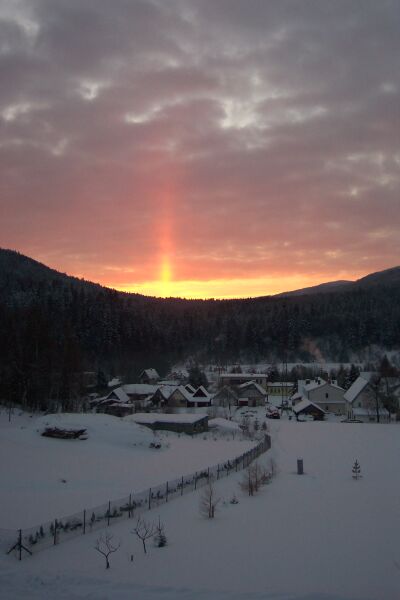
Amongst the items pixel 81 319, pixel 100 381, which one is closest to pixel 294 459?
pixel 100 381

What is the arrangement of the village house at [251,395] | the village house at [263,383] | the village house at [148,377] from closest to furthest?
1. the village house at [251,395]
2. the village house at [263,383]
3. the village house at [148,377]

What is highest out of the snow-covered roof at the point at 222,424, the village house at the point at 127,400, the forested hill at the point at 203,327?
the forested hill at the point at 203,327

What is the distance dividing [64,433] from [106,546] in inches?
875

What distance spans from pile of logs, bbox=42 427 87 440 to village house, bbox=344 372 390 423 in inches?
1464

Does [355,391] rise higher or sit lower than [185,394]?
higher

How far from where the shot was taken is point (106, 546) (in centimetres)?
1700

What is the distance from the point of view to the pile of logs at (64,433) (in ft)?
124

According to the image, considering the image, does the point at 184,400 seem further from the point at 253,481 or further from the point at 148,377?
the point at 253,481

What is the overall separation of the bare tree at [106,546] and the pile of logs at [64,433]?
819 inches

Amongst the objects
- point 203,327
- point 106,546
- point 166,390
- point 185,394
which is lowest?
point 106,546

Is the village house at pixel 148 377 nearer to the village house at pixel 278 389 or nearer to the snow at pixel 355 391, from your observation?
the village house at pixel 278 389

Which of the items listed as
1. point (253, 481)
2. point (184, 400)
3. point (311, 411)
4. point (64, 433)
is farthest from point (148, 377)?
point (253, 481)

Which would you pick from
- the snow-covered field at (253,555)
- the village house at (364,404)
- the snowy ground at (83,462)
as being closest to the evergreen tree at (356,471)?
the snow-covered field at (253,555)

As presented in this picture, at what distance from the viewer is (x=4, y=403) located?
170 feet
